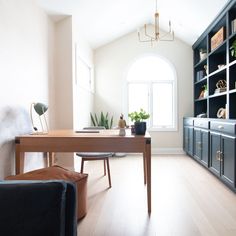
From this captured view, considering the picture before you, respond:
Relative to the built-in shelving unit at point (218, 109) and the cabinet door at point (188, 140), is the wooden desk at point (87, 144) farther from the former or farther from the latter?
the cabinet door at point (188, 140)

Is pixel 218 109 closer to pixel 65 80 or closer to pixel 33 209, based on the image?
pixel 65 80

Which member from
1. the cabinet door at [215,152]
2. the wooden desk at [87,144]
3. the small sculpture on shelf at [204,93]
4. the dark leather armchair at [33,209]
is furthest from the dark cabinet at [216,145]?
the dark leather armchair at [33,209]

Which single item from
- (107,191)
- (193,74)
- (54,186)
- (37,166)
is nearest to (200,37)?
(193,74)

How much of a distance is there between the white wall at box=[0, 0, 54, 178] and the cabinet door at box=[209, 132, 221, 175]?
233 cm

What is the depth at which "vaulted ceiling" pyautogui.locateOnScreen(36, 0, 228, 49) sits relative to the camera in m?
3.40

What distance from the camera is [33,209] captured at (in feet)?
3.45

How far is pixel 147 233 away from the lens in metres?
1.87

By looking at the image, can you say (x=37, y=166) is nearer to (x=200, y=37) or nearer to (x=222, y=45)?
(x=222, y=45)

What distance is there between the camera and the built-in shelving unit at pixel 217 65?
3250mm

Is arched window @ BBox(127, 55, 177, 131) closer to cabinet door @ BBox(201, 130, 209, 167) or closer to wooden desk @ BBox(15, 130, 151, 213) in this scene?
cabinet door @ BBox(201, 130, 209, 167)

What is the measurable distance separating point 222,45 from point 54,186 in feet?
11.1

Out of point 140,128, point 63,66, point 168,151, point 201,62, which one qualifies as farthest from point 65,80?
point 168,151

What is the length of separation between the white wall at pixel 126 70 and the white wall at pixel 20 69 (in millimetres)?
2277

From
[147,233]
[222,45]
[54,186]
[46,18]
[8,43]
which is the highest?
[46,18]
